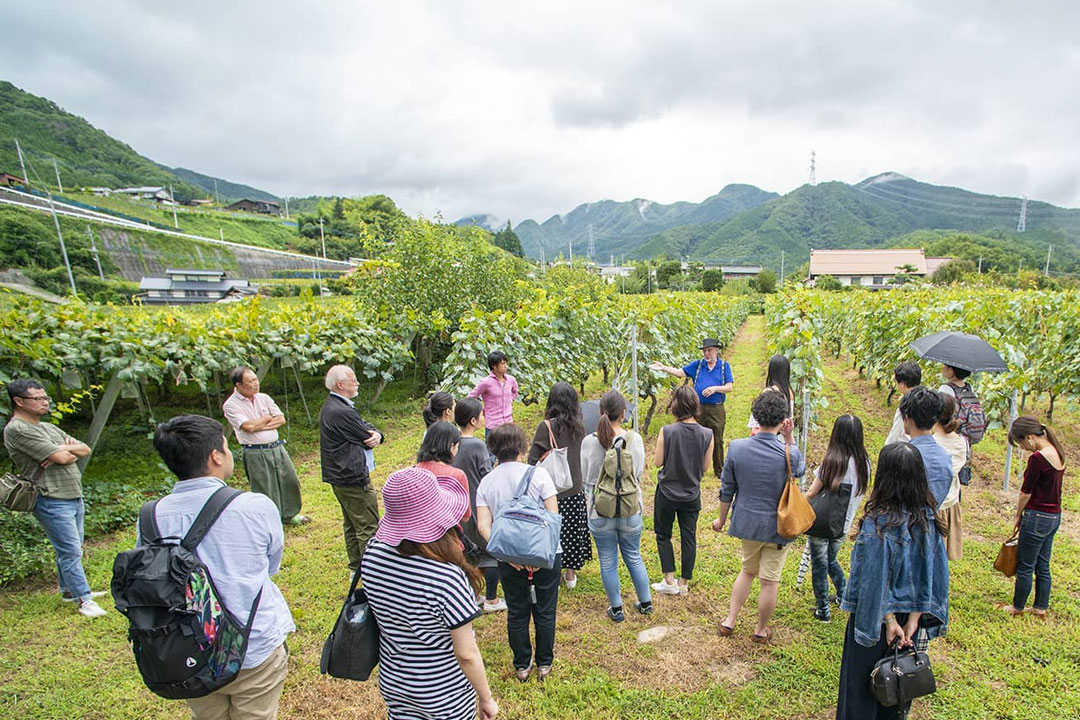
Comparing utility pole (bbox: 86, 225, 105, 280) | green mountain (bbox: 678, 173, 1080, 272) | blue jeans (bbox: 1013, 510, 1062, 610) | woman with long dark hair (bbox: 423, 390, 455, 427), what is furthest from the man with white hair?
green mountain (bbox: 678, 173, 1080, 272)

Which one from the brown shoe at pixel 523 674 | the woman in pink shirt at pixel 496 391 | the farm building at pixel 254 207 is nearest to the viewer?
the brown shoe at pixel 523 674

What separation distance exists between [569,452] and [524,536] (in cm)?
119

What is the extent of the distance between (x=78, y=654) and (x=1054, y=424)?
13.7m

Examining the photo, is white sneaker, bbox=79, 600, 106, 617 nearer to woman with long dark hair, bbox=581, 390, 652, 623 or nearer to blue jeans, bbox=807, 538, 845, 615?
woman with long dark hair, bbox=581, 390, 652, 623

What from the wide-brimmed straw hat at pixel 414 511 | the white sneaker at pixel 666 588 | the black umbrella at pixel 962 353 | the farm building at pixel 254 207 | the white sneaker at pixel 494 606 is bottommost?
the white sneaker at pixel 494 606

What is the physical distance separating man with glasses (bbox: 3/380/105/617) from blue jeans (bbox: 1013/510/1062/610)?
665 centimetres

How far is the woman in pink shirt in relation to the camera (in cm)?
522

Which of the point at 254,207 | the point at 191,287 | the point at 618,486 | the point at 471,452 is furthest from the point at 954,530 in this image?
Answer: the point at 254,207

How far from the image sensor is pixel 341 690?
327 cm

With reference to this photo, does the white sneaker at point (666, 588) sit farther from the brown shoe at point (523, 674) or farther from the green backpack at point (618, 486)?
the brown shoe at point (523, 674)

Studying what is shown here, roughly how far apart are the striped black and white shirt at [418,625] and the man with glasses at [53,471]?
10.1ft

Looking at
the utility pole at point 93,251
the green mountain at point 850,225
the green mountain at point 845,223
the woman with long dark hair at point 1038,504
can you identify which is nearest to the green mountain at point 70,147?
the utility pole at point 93,251

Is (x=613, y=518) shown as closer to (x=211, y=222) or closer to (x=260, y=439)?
(x=260, y=439)

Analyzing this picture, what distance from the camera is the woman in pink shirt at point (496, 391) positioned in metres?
5.22
